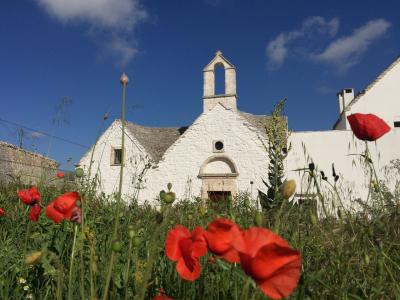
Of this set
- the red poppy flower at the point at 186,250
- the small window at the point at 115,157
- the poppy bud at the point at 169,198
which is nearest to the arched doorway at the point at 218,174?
the small window at the point at 115,157

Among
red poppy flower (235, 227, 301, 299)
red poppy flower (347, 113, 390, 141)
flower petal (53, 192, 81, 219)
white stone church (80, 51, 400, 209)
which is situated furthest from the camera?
white stone church (80, 51, 400, 209)

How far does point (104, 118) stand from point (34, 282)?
3.89 feet

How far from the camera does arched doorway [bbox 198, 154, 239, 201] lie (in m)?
17.1

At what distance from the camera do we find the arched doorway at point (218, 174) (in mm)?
17078

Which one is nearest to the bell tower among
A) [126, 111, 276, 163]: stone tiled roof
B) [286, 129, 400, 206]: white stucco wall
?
[126, 111, 276, 163]: stone tiled roof

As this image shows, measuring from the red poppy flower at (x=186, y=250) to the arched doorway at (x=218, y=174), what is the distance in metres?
15.9

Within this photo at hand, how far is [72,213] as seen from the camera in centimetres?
133

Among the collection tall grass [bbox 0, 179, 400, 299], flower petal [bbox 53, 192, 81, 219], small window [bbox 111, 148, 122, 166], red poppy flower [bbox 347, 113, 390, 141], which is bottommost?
tall grass [bbox 0, 179, 400, 299]

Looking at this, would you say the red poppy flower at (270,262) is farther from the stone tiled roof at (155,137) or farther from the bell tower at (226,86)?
the bell tower at (226,86)

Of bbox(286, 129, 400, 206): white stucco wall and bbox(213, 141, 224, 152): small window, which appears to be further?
bbox(213, 141, 224, 152): small window

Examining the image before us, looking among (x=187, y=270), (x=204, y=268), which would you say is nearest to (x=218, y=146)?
(x=204, y=268)

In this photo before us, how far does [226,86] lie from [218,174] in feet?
17.3

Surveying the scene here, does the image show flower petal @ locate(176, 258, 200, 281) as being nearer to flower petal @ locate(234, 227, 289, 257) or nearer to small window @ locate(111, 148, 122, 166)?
flower petal @ locate(234, 227, 289, 257)

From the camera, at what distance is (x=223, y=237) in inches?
34.9
